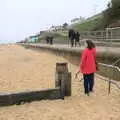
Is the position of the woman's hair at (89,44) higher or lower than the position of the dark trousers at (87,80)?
higher

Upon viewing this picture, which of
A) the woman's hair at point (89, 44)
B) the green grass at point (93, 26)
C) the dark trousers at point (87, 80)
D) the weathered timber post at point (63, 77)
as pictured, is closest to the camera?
the weathered timber post at point (63, 77)

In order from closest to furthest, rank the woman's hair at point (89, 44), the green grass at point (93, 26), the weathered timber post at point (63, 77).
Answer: the weathered timber post at point (63, 77), the woman's hair at point (89, 44), the green grass at point (93, 26)

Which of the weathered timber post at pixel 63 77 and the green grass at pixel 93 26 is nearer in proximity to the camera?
the weathered timber post at pixel 63 77

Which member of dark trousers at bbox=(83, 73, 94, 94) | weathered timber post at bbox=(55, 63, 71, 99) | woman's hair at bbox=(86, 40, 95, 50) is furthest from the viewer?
dark trousers at bbox=(83, 73, 94, 94)

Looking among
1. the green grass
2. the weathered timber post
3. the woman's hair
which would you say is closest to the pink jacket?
the woman's hair

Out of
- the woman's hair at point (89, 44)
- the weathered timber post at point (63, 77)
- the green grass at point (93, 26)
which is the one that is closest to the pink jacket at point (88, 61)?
the woman's hair at point (89, 44)

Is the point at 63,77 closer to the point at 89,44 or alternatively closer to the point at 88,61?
the point at 88,61

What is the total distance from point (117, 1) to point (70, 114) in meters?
64.2

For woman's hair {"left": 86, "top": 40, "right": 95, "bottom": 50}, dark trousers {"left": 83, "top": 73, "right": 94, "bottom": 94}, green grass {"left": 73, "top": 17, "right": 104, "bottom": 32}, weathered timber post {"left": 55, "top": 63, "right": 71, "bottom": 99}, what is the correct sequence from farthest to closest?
green grass {"left": 73, "top": 17, "right": 104, "bottom": 32} → dark trousers {"left": 83, "top": 73, "right": 94, "bottom": 94} → woman's hair {"left": 86, "top": 40, "right": 95, "bottom": 50} → weathered timber post {"left": 55, "top": 63, "right": 71, "bottom": 99}

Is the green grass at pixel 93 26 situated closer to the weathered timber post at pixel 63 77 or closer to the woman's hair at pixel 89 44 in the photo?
the woman's hair at pixel 89 44

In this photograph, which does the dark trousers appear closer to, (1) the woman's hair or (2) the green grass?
(1) the woman's hair

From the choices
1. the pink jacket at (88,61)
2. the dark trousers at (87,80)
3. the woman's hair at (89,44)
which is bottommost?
the dark trousers at (87,80)

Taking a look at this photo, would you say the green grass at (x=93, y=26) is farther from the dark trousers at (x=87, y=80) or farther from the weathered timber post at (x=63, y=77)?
the weathered timber post at (x=63, y=77)

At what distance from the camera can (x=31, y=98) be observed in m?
11.4
